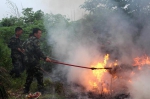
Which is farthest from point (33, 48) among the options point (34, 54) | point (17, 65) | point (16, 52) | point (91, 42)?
point (91, 42)

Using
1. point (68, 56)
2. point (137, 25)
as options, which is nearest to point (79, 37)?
point (68, 56)

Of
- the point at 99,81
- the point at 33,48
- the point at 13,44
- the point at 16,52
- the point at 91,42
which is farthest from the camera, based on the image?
the point at 91,42

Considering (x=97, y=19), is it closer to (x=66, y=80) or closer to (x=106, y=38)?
(x=106, y=38)

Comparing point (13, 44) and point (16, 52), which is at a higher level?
point (13, 44)

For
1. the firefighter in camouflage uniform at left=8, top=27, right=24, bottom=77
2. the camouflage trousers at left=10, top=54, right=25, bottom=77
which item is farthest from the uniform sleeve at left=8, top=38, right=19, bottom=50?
the camouflage trousers at left=10, top=54, right=25, bottom=77

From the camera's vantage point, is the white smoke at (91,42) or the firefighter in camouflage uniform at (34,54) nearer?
the firefighter in camouflage uniform at (34,54)

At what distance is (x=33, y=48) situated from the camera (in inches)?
262

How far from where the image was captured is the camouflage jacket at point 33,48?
6.60 meters

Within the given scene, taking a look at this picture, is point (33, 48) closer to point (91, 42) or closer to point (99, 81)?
point (99, 81)

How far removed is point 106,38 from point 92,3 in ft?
8.33

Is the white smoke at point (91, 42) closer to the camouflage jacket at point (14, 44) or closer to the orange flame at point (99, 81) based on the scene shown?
the orange flame at point (99, 81)

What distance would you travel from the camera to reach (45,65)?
397 inches

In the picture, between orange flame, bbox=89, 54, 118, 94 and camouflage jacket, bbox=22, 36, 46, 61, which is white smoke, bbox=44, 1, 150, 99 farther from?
camouflage jacket, bbox=22, 36, 46, 61

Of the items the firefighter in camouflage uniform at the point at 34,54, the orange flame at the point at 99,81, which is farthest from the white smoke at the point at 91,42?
the firefighter in camouflage uniform at the point at 34,54
